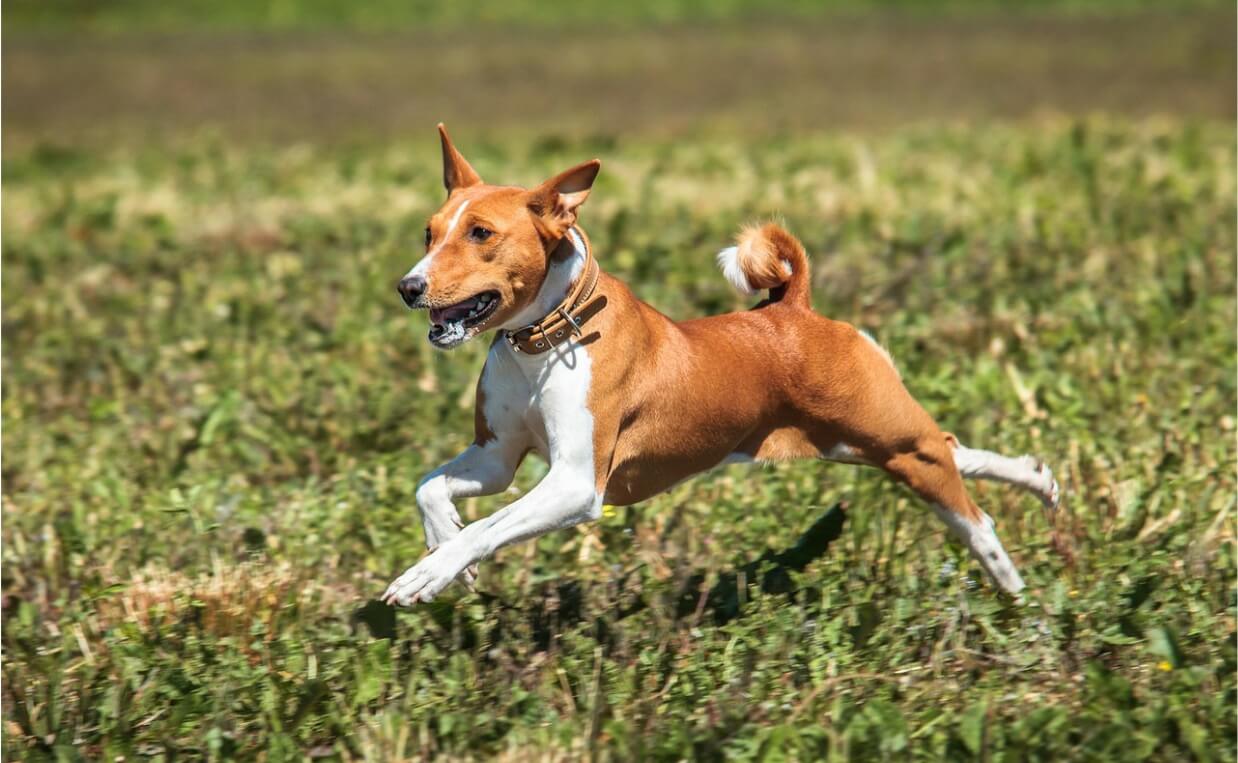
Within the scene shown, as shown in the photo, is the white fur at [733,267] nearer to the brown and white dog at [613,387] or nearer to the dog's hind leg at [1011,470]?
the brown and white dog at [613,387]

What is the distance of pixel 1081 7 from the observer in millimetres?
30828

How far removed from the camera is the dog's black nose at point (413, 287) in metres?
4.71

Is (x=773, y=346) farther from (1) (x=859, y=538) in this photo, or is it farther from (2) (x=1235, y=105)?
(2) (x=1235, y=105)

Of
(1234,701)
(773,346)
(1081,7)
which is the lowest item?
(1234,701)

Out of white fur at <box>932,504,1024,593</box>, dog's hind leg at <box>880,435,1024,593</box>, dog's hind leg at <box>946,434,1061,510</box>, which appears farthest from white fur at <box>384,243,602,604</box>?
dog's hind leg at <box>946,434,1061,510</box>

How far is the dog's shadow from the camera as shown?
5418 mm

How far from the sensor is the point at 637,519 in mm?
6477

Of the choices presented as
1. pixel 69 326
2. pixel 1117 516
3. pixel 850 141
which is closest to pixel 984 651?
pixel 1117 516

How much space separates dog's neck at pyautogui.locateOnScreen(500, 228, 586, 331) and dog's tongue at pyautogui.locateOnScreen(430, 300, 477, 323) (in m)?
0.18

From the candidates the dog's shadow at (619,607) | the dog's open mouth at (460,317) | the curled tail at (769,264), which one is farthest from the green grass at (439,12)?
the dog's open mouth at (460,317)

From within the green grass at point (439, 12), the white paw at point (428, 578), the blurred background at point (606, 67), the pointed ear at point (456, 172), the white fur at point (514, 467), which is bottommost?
the white paw at point (428, 578)

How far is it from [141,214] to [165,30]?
2129 centimetres

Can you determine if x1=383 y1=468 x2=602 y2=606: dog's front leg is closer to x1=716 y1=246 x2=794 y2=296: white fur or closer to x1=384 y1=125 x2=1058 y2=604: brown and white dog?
x1=384 y1=125 x2=1058 y2=604: brown and white dog

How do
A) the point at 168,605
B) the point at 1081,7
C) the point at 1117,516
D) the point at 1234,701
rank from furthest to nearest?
the point at 1081,7, the point at 1117,516, the point at 168,605, the point at 1234,701
